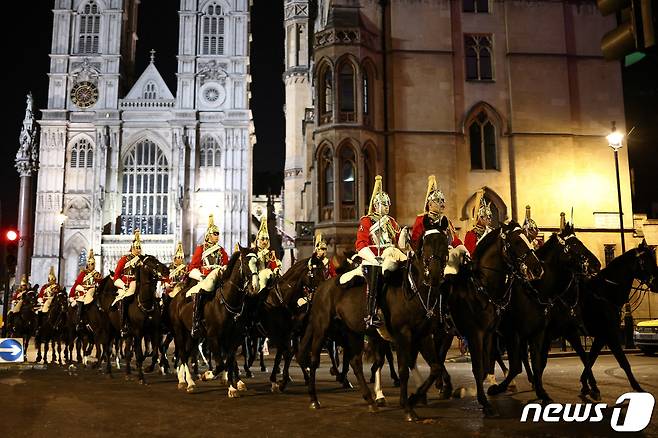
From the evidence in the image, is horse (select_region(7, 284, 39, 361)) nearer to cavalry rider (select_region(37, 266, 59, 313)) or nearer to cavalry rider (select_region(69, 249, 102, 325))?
cavalry rider (select_region(37, 266, 59, 313))

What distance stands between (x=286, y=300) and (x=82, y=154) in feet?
209

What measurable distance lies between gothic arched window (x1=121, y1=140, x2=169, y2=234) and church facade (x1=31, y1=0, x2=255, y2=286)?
117 mm

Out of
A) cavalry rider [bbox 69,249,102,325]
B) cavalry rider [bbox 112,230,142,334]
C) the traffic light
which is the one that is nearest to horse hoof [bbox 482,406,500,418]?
the traffic light

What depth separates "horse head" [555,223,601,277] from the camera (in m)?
10.5

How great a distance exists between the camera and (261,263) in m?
11.8

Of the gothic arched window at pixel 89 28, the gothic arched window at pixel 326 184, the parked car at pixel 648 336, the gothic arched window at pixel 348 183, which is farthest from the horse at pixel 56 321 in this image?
the gothic arched window at pixel 89 28

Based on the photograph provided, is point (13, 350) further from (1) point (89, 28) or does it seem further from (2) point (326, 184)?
(1) point (89, 28)

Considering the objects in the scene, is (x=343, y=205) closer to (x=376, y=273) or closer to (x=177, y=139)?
(x=376, y=273)

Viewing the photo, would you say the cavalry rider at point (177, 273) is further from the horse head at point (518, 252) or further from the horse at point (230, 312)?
the horse head at point (518, 252)

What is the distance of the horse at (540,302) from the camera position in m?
10.0

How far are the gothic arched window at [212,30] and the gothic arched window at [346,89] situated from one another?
50893mm

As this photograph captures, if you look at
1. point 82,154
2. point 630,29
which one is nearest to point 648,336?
point 630,29

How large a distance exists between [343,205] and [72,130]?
178 ft

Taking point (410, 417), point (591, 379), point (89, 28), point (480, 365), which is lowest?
point (410, 417)
